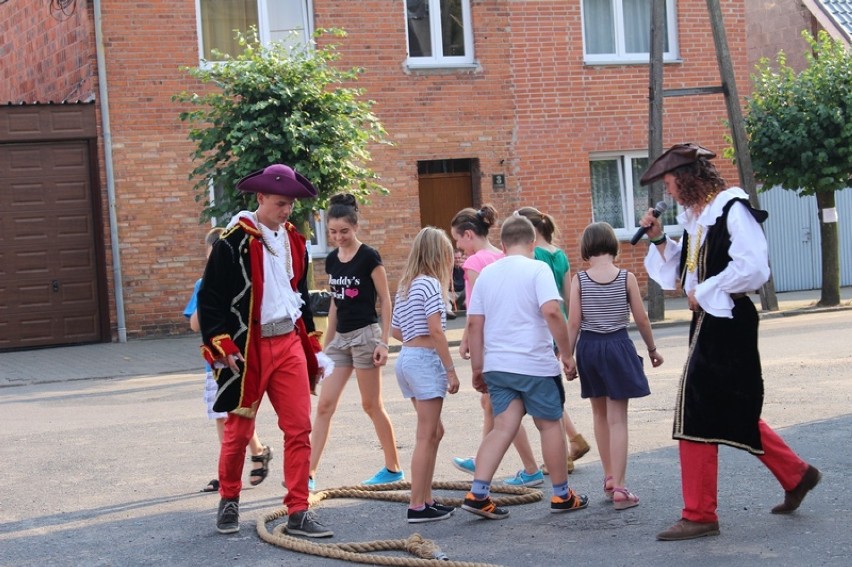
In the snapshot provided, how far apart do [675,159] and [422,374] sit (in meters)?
1.86

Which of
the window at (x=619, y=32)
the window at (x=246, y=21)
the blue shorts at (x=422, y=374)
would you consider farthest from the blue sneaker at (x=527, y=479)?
the window at (x=619, y=32)

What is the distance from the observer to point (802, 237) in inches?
1021

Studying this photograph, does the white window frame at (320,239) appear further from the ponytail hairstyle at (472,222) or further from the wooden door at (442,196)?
the ponytail hairstyle at (472,222)

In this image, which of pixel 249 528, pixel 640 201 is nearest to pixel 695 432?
pixel 249 528

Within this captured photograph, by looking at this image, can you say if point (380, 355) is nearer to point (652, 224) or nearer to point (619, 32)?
point (652, 224)

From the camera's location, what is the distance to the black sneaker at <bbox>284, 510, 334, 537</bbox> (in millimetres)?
6812

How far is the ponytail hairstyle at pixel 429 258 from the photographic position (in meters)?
7.46

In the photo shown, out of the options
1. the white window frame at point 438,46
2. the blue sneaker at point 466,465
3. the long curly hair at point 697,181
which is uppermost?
the white window frame at point 438,46

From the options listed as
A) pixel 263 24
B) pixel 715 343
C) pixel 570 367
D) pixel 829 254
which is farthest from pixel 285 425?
pixel 829 254

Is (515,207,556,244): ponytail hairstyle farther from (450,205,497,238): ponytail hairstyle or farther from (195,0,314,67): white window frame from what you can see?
(195,0,314,67): white window frame

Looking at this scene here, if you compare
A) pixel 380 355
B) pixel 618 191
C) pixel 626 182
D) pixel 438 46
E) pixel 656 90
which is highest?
pixel 438 46

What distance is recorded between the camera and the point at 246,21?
70.0 ft

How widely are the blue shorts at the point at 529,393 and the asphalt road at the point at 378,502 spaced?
0.61m

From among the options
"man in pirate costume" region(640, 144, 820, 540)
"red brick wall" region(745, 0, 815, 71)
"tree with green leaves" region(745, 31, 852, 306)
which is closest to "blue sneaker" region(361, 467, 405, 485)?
"man in pirate costume" region(640, 144, 820, 540)
